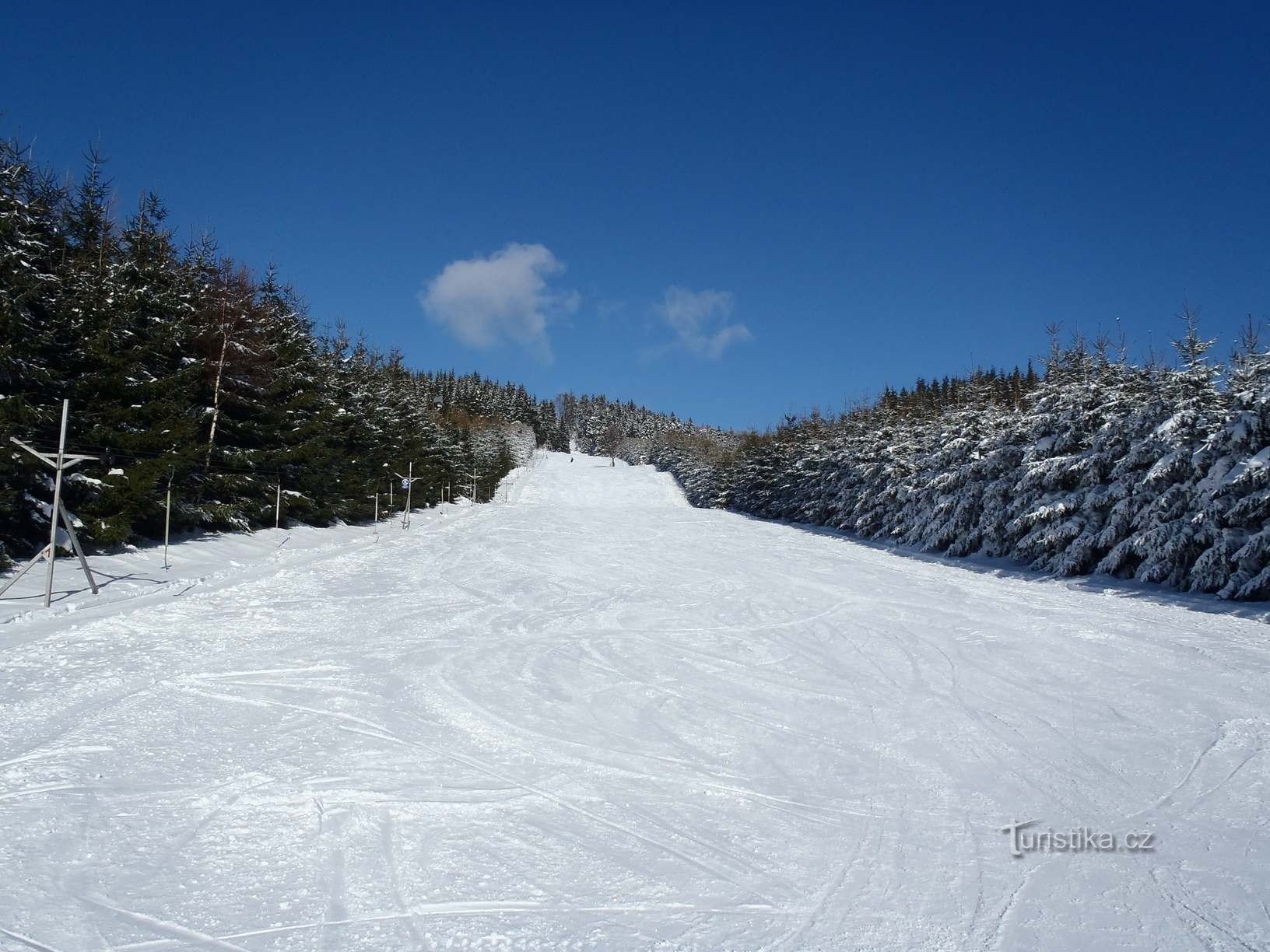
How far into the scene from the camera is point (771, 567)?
63.2 ft

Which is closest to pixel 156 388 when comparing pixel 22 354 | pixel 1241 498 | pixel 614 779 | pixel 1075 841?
pixel 22 354

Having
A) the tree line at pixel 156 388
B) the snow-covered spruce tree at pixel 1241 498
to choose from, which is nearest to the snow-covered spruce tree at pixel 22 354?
the tree line at pixel 156 388

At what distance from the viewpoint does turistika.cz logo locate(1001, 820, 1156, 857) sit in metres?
4.27

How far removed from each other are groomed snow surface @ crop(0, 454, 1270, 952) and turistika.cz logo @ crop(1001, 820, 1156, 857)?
69 millimetres

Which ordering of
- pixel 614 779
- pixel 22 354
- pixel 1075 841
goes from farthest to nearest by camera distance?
pixel 22 354 → pixel 614 779 → pixel 1075 841

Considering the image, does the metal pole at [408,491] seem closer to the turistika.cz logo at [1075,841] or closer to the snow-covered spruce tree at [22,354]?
the snow-covered spruce tree at [22,354]

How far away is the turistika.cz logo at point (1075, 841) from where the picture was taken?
4.27 m

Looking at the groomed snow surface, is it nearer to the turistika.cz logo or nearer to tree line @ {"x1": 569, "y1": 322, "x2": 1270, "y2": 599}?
the turistika.cz logo

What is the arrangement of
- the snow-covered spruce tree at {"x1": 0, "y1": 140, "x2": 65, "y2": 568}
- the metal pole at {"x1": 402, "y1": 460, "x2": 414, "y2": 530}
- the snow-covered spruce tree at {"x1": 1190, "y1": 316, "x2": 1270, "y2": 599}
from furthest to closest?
the metal pole at {"x1": 402, "y1": 460, "x2": 414, "y2": 530} → the snow-covered spruce tree at {"x1": 1190, "y1": 316, "x2": 1270, "y2": 599} → the snow-covered spruce tree at {"x1": 0, "y1": 140, "x2": 65, "y2": 568}

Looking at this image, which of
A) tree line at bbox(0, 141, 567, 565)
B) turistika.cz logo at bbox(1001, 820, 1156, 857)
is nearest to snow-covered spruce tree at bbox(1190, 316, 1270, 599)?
turistika.cz logo at bbox(1001, 820, 1156, 857)

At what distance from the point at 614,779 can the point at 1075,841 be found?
333cm

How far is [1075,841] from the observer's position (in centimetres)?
439

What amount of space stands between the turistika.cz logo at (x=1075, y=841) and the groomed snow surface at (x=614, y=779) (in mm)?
69

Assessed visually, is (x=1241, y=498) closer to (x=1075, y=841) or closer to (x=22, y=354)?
(x=1075, y=841)
